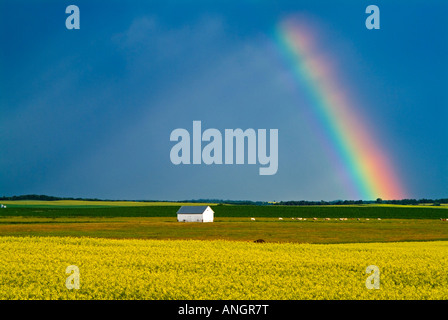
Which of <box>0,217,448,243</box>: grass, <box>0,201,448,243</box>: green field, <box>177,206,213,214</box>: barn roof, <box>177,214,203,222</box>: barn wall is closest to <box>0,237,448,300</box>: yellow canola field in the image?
<box>0,217,448,243</box>: grass

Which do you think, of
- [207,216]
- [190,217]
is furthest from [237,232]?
[190,217]

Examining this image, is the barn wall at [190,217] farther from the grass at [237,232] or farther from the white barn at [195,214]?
the grass at [237,232]

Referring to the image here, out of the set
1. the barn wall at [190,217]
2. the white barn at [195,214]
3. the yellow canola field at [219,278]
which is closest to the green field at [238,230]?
the barn wall at [190,217]

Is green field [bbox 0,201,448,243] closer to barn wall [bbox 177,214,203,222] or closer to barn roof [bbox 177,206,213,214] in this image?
barn wall [bbox 177,214,203,222]

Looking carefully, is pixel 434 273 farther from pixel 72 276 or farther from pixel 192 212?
pixel 192 212

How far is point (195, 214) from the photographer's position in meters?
125

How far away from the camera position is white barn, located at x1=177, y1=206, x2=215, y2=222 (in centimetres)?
12388

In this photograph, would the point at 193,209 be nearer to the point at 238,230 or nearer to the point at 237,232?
the point at 238,230

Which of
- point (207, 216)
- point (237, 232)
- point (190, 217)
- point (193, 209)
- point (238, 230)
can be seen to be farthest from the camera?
point (193, 209)

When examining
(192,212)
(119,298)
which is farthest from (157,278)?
(192,212)

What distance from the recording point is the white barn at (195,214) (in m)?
124
